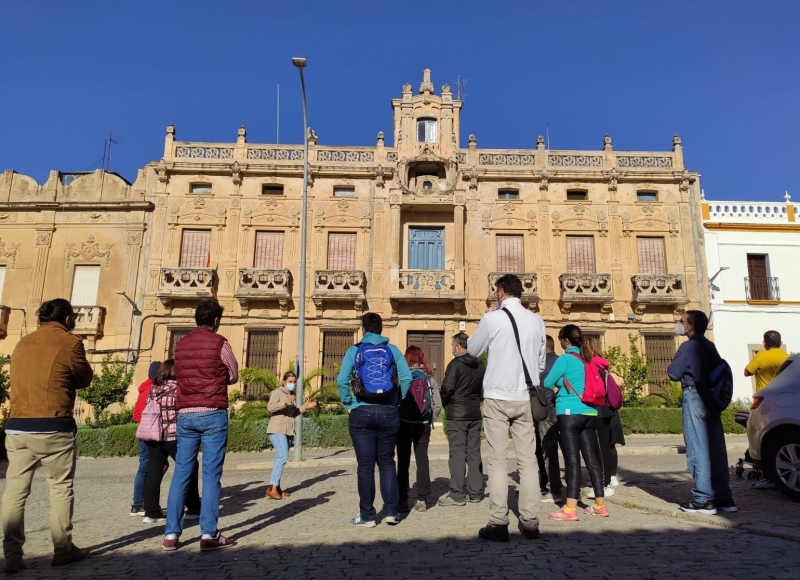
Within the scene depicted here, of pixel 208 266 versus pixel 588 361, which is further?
pixel 208 266

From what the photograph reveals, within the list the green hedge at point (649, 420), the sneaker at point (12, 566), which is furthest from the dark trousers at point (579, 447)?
the green hedge at point (649, 420)

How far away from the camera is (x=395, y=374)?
5809mm

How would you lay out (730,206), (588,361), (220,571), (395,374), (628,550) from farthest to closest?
(730,206) → (588,361) → (395,374) → (628,550) → (220,571)

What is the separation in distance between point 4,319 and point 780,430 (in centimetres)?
2605

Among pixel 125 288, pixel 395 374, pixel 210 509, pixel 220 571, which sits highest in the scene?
pixel 125 288

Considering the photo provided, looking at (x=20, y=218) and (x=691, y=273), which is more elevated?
(x=20, y=218)

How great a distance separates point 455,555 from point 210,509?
2.14 meters

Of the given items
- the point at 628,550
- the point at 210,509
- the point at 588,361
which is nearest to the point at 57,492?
the point at 210,509

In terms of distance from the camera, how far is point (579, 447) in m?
6.18

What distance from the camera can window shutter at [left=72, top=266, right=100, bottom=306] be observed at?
76.8 ft

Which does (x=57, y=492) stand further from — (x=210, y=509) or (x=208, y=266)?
(x=208, y=266)

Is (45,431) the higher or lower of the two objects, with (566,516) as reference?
higher

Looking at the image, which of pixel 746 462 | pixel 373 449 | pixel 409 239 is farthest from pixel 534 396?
pixel 409 239

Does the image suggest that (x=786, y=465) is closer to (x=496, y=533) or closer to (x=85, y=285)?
(x=496, y=533)
